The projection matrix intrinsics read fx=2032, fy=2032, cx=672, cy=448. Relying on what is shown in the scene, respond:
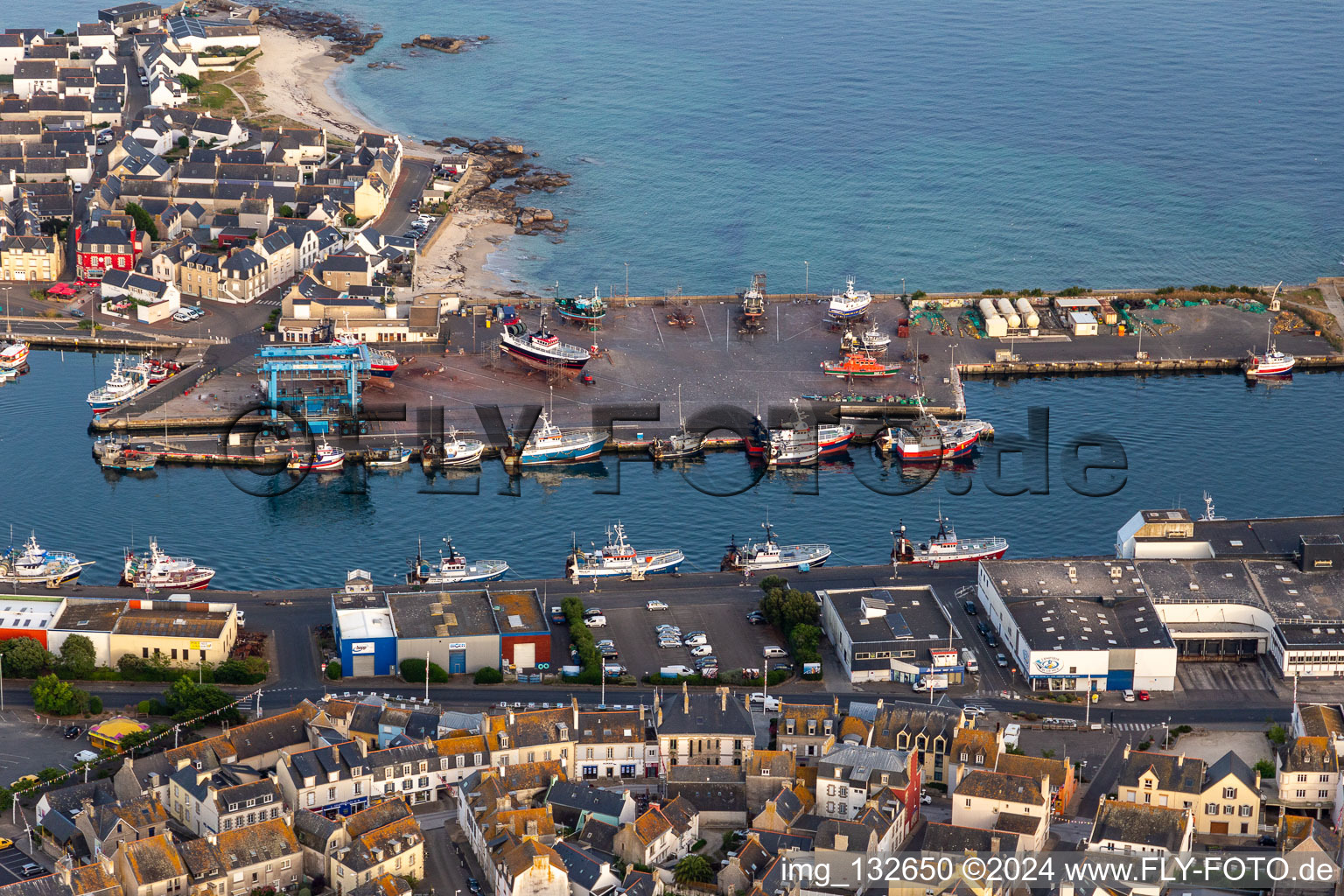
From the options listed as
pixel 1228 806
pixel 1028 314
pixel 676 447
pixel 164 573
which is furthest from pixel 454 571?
pixel 1028 314

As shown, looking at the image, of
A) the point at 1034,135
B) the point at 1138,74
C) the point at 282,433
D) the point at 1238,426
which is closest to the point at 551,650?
the point at 282,433

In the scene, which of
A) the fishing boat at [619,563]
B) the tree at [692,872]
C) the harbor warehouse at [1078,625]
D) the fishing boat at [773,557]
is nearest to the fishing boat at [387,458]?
the fishing boat at [619,563]

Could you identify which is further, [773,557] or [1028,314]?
[1028,314]

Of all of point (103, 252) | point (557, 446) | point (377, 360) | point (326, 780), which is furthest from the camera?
point (103, 252)

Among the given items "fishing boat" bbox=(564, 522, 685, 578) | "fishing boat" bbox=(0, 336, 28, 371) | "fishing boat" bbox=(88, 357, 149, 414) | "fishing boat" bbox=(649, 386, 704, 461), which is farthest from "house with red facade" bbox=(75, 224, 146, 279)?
"fishing boat" bbox=(564, 522, 685, 578)

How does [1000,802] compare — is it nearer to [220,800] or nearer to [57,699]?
[220,800]

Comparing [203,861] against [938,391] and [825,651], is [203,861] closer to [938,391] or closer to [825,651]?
[825,651]

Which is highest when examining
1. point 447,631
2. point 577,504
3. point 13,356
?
point 13,356

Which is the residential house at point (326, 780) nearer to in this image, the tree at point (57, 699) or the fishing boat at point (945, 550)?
the tree at point (57, 699)
